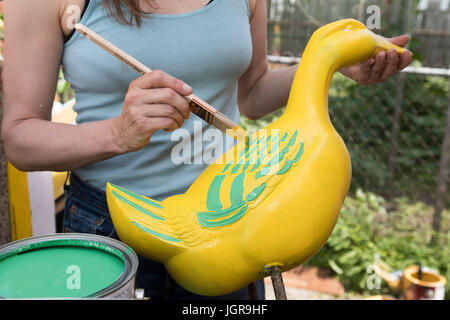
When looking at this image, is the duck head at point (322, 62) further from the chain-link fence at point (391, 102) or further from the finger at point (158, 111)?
the chain-link fence at point (391, 102)

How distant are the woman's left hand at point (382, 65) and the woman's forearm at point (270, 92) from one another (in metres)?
0.15

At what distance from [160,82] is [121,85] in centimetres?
20

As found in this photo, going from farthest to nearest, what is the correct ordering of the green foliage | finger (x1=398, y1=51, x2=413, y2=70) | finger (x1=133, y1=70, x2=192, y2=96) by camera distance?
the green foliage
finger (x1=398, y1=51, x2=413, y2=70)
finger (x1=133, y1=70, x2=192, y2=96)

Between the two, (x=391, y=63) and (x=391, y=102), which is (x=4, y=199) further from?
(x=391, y=102)

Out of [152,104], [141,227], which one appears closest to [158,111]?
[152,104]

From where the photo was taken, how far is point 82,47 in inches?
30.7

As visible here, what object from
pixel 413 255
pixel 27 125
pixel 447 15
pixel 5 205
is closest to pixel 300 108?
pixel 27 125

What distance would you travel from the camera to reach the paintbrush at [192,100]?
0.65m

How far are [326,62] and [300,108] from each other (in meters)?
0.10

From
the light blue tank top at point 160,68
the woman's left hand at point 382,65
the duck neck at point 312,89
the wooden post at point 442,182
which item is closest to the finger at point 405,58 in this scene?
the woman's left hand at point 382,65

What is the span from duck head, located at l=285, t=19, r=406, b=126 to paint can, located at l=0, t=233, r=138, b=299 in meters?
0.38

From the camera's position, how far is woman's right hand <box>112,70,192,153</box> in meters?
0.66

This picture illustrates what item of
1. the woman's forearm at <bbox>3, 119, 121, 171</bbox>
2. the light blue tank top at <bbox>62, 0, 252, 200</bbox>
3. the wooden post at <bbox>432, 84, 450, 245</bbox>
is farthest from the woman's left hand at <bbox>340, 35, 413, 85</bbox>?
the wooden post at <bbox>432, 84, 450, 245</bbox>

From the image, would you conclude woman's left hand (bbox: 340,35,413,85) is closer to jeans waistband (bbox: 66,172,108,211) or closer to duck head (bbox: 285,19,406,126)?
duck head (bbox: 285,19,406,126)
